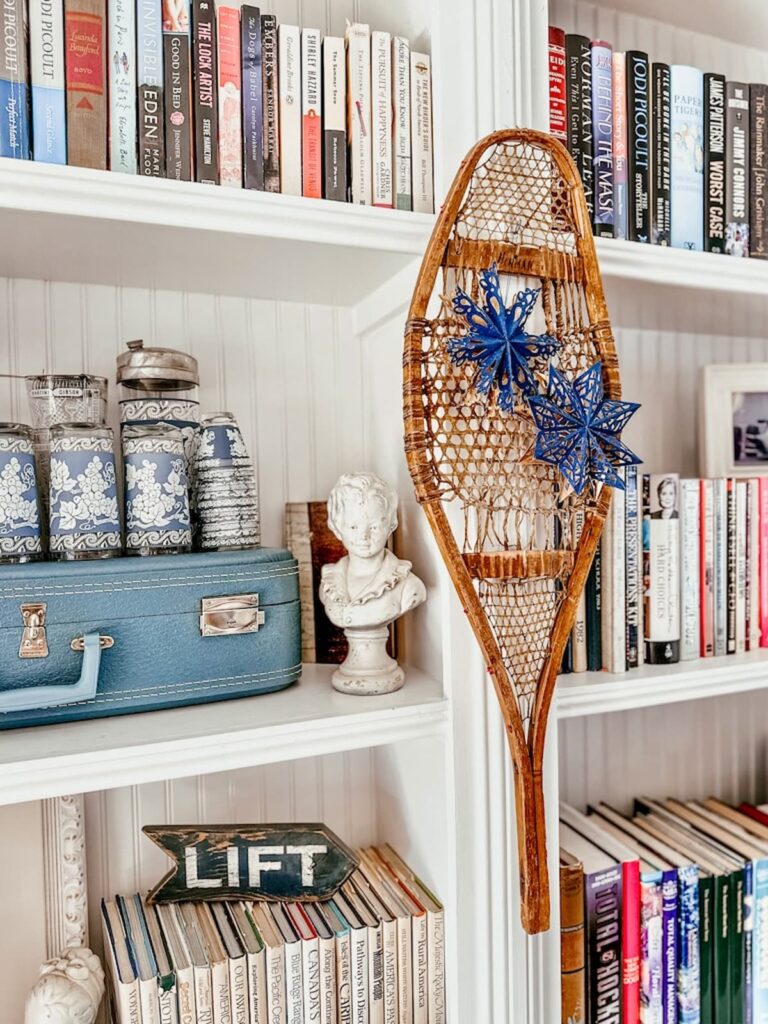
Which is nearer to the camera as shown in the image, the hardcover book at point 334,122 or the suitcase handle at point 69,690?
the suitcase handle at point 69,690

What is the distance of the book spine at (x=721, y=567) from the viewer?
106cm

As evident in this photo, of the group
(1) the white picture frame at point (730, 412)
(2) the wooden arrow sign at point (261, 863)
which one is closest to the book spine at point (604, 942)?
(2) the wooden arrow sign at point (261, 863)

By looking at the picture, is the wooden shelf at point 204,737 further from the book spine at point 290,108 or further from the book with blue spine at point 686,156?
the book with blue spine at point 686,156

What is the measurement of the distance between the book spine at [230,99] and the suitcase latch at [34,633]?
0.47m

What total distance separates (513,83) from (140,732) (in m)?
0.78

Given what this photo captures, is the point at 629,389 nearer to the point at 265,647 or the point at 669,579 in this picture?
the point at 669,579

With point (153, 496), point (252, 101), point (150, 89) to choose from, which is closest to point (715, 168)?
point (252, 101)

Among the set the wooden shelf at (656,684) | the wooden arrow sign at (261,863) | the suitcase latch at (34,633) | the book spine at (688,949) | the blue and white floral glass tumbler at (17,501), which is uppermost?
the blue and white floral glass tumbler at (17,501)

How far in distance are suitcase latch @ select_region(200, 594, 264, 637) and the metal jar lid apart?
265 millimetres

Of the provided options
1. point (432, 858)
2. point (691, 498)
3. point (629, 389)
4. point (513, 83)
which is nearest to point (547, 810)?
point (432, 858)

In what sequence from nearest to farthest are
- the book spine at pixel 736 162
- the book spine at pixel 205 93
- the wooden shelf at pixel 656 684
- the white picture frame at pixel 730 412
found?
the book spine at pixel 205 93 → the wooden shelf at pixel 656 684 → the book spine at pixel 736 162 → the white picture frame at pixel 730 412

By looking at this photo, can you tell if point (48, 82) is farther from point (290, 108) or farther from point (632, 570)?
point (632, 570)

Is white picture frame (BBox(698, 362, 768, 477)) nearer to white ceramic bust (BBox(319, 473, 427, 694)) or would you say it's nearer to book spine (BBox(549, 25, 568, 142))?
book spine (BBox(549, 25, 568, 142))

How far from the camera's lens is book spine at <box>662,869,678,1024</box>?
102 centimetres
